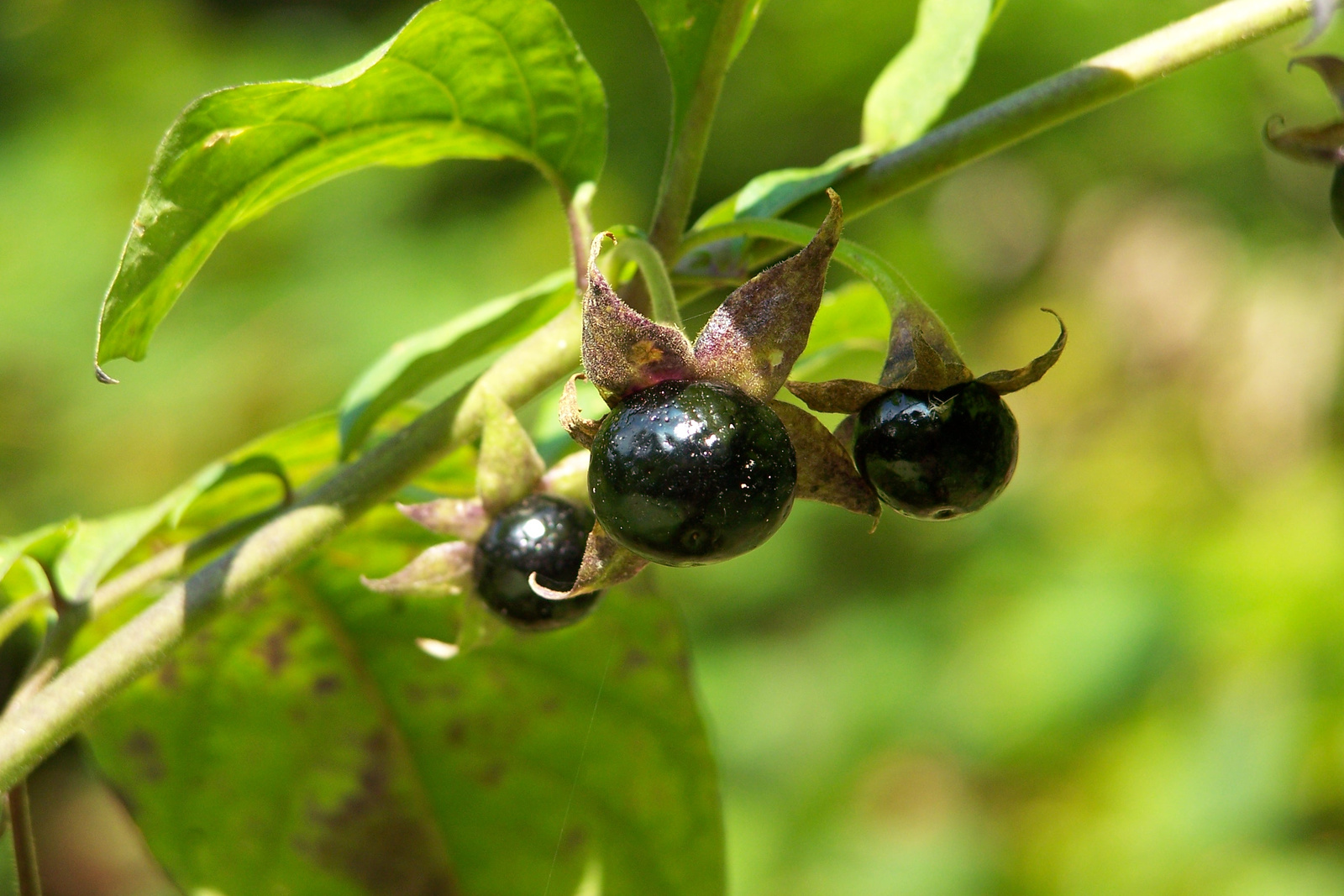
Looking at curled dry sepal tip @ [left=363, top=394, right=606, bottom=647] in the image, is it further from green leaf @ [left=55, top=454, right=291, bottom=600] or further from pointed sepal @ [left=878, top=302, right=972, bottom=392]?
pointed sepal @ [left=878, top=302, right=972, bottom=392]

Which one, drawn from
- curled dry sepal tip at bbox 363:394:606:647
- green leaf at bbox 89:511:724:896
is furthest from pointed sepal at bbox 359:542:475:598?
green leaf at bbox 89:511:724:896

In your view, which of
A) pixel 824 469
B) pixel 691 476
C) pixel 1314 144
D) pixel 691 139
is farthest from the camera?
pixel 1314 144

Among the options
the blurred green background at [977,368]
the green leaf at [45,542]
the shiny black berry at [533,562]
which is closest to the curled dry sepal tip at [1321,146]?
the shiny black berry at [533,562]

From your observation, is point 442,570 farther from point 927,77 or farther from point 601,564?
point 927,77

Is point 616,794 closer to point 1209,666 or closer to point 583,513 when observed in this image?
point 583,513

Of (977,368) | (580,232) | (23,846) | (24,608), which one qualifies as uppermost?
(977,368)

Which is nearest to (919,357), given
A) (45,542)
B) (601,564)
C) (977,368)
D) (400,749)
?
(601,564)

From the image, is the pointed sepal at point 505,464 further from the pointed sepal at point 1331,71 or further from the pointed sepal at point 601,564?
the pointed sepal at point 1331,71

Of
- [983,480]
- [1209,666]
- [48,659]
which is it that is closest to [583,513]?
[983,480]
